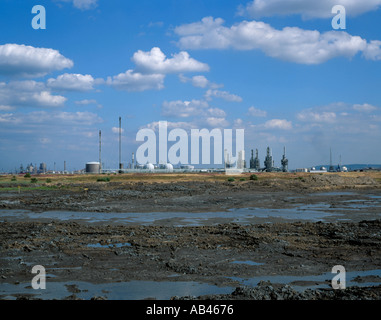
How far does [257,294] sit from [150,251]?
7.02 metres

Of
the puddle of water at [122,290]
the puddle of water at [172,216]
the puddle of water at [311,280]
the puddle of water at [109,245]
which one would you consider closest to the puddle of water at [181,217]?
the puddle of water at [172,216]

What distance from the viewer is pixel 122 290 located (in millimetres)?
11047

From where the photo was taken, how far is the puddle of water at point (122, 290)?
1054 cm

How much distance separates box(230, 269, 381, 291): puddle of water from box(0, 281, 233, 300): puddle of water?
3.94 ft

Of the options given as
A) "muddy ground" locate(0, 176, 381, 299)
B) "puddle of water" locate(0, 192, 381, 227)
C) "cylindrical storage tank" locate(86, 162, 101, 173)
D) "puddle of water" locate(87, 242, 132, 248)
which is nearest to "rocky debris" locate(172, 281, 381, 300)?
"muddy ground" locate(0, 176, 381, 299)

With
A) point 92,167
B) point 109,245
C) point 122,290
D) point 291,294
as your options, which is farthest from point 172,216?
point 92,167

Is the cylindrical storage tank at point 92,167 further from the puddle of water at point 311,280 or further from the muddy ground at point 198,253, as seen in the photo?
the puddle of water at point 311,280

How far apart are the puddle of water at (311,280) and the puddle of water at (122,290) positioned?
1202mm

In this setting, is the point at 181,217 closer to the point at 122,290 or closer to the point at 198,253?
the point at 198,253

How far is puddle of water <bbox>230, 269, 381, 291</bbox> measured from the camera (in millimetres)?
11398

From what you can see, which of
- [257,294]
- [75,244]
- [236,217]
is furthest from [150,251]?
[236,217]

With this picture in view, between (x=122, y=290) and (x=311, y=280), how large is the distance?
5701 millimetres

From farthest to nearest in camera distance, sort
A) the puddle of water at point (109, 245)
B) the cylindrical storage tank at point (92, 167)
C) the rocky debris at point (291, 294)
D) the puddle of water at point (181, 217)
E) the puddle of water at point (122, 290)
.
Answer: the cylindrical storage tank at point (92, 167) → the puddle of water at point (181, 217) → the puddle of water at point (109, 245) → the puddle of water at point (122, 290) → the rocky debris at point (291, 294)

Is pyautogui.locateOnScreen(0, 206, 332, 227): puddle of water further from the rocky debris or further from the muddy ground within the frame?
the rocky debris
